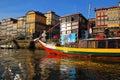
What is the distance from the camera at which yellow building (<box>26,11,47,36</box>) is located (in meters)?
83.9

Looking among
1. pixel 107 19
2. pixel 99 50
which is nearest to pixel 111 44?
pixel 99 50

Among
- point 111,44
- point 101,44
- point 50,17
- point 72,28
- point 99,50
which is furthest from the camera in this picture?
point 50,17

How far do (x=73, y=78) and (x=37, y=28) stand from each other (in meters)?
70.4

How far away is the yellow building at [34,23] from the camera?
8388 centimetres

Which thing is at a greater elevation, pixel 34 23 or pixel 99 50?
pixel 34 23

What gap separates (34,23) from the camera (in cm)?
8381

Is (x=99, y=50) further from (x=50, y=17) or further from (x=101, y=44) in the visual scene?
(x=50, y=17)

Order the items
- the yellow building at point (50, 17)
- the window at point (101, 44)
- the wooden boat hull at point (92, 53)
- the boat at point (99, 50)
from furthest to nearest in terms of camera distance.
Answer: the yellow building at point (50, 17), the window at point (101, 44), the boat at point (99, 50), the wooden boat hull at point (92, 53)

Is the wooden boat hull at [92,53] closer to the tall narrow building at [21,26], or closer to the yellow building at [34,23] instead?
the yellow building at [34,23]

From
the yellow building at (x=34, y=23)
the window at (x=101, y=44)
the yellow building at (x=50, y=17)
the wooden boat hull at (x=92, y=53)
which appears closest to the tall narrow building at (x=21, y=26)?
the yellow building at (x=34, y=23)

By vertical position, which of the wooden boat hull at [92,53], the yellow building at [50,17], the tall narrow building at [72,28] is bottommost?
the wooden boat hull at [92,53]

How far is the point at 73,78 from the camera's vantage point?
1634 centimetres

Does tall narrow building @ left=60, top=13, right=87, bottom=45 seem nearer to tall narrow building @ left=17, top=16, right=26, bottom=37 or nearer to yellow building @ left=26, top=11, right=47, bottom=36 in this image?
yellow building @ left=26, top=11, right=47, bottom=36

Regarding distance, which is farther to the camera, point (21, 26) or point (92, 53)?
point (21, 26)
